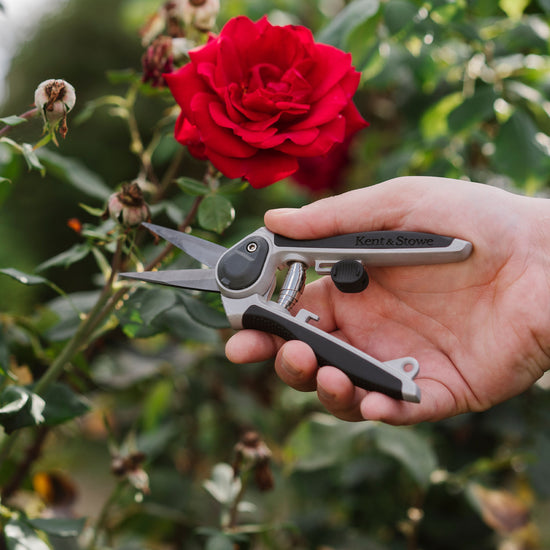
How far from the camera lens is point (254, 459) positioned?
104 centimetres

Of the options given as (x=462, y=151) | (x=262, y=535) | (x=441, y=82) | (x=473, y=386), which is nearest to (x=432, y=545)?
(x=262, y=535)

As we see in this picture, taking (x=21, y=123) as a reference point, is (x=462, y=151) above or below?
below

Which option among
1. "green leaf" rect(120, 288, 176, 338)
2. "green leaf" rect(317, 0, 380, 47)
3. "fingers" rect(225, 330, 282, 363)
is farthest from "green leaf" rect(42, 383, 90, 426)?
"green leaf" rect(317, 0, 380, 47)

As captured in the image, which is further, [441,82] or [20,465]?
[441,82]

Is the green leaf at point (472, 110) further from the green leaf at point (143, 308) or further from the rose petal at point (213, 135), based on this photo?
the green leaf at point (143, 308)

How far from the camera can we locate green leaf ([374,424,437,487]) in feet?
3.93

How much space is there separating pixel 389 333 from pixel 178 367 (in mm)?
727

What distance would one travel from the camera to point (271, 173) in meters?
0.85

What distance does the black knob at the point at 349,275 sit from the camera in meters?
0.88

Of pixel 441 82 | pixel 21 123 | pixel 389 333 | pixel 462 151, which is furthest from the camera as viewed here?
pixel 441 82

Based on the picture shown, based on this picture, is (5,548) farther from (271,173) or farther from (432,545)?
(432,545)

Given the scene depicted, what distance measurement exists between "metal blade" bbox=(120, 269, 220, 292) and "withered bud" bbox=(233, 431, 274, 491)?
0.32 metres

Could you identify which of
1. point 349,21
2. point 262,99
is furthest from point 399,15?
point 262,99

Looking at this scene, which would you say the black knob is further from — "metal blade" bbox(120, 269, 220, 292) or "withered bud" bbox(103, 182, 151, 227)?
"withered bud" bbox(103, 182, 151, 227)
